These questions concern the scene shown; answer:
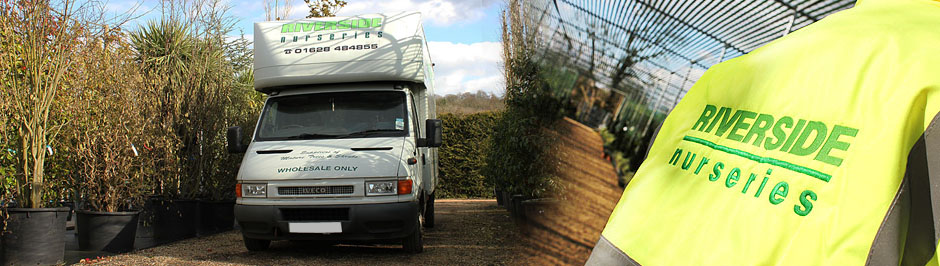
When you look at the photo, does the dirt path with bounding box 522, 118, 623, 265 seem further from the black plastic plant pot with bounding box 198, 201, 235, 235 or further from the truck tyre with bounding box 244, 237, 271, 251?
the black plastic plant pot with bounding box 198, 201, 235, 235

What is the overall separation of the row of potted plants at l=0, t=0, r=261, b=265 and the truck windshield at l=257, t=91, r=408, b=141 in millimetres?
1726

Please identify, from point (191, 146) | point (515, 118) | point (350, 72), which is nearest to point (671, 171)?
point (515, 118)

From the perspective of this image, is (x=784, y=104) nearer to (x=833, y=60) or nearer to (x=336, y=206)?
(x=833, y=60)

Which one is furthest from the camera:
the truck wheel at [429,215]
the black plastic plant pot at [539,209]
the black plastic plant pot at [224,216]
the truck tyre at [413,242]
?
the truck wheel at [429,215]

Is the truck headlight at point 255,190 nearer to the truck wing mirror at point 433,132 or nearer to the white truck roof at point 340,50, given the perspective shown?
the white truck roof at point 340,50

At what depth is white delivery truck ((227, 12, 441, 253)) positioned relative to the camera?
5.63 metres

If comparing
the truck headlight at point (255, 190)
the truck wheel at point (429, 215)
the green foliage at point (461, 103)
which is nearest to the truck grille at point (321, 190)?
the truck headlight at point (255, 190)

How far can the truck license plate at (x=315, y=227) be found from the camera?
5.61 meters

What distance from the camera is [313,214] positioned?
5699 mm

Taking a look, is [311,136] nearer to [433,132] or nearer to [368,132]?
[368,132]

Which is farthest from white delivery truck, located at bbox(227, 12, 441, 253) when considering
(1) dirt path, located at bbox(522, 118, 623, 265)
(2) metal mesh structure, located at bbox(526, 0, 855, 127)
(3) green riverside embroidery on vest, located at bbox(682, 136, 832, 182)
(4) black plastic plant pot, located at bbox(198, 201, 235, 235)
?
(3) green riverside embroidery on vest, located at bbox(682, 136, 832, 182)

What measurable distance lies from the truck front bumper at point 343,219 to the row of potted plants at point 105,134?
1.79 metres

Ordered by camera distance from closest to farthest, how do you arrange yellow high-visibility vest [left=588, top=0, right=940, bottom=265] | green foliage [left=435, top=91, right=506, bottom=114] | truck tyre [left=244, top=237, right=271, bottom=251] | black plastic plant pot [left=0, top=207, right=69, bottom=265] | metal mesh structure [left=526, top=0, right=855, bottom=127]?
yellow high-visibility vest [left=588, top=0, right=940, bottom=265], metal mesh structure [left=526, top=0, right=855, bottom=127], black plastic plant pot [left=0, top=207, right=69, bottom=265], truck tyre [left=244, top=237, right=271, bottom=251], green foliage [left=435, top=91, right=506, bottom=114]

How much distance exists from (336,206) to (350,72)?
1.57 m
